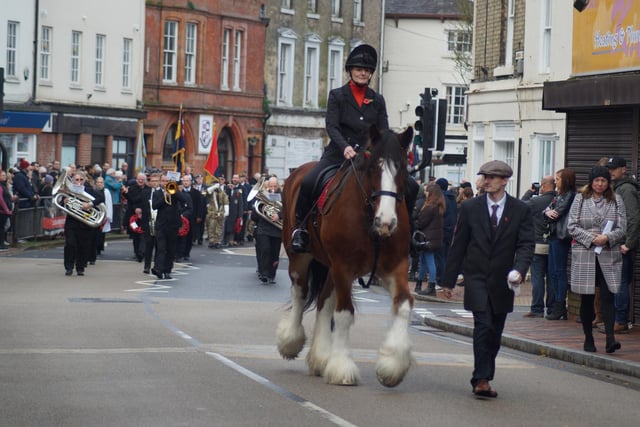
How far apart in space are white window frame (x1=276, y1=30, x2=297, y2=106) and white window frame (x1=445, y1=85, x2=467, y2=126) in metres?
8.53

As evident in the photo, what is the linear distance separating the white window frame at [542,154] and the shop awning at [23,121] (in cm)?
1941

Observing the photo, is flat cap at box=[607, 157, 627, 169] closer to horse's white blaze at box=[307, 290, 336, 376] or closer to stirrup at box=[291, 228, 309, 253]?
stirrup at box=[291, 228, 309, 253]

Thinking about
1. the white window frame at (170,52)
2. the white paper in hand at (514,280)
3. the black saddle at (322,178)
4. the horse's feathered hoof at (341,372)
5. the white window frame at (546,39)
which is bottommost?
the horse's feathered hoof at (341,372)

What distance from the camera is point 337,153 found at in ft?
43.4

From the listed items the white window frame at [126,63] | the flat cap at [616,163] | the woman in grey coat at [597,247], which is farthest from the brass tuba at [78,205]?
the white window frame at [126,63]

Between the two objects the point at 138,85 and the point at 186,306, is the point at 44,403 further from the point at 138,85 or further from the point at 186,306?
the point at 138,85

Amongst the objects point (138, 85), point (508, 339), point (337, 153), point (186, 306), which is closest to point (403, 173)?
point (337, 153)

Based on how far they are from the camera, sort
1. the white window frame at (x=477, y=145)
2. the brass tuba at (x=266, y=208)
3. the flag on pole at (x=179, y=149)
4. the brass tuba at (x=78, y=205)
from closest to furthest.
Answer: the brass tuba at (x=78, y=205)
the brass tuba at (x=266, y=208)
the white window frame at (x=477, y=145)
the flag on pole at (x=179, y=149)

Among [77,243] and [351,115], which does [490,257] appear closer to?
[351,115]

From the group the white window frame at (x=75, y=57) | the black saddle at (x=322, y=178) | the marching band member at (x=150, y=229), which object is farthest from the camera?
the white window frame at (x=75, y=57)

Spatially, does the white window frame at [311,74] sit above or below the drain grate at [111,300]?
above

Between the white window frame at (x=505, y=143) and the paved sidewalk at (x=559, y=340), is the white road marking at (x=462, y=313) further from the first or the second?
the white window frame at (x=505, y=143)

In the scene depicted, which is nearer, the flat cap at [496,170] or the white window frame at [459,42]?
the flat cap at [496,170]

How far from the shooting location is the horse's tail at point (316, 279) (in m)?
13.6
